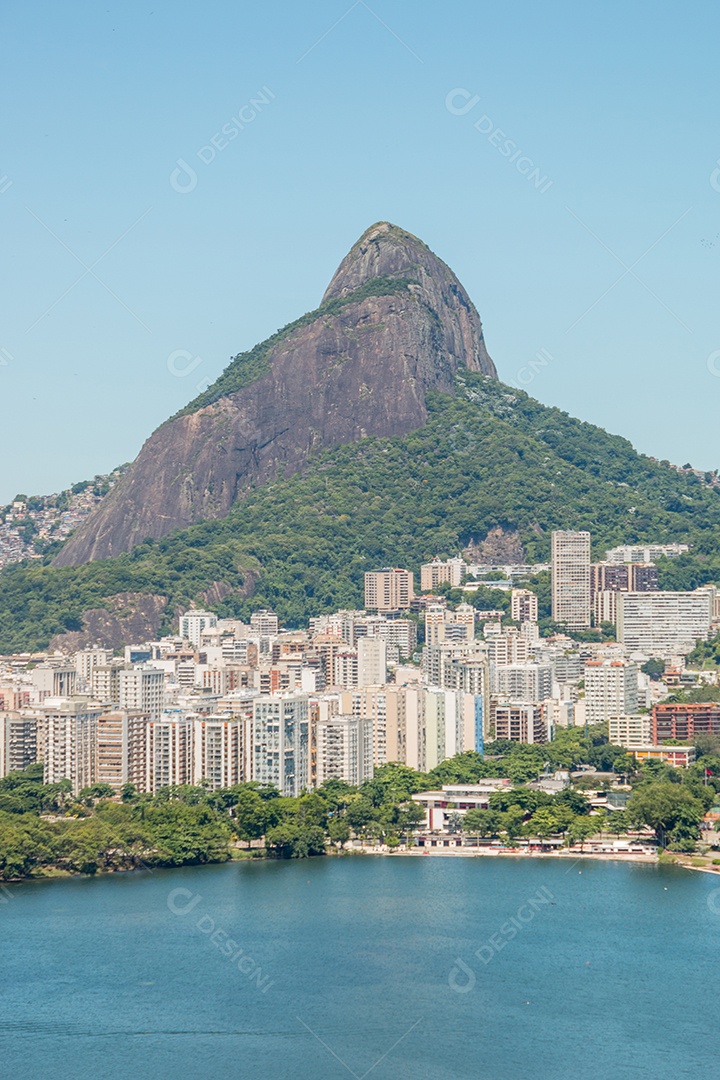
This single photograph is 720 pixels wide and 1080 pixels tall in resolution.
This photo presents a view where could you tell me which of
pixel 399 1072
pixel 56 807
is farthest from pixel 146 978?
pixel 56 807

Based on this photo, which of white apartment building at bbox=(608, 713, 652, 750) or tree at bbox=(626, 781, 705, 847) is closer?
tree at bbox=(626, 781, 705, 847)

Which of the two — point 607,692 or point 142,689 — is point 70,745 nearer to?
point 142,689

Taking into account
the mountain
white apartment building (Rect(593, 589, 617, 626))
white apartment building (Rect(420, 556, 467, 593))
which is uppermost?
the mountain

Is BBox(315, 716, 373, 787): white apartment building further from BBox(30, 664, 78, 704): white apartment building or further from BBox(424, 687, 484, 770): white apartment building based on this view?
BBox(30, 664, 78, 704): white apartment building

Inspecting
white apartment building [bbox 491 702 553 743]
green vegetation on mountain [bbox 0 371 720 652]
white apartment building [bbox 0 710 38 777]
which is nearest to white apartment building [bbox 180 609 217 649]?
green vegetation on mountain [bbox 0 371 720 652]

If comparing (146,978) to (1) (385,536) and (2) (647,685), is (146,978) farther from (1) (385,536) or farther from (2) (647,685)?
(1) (385,536)

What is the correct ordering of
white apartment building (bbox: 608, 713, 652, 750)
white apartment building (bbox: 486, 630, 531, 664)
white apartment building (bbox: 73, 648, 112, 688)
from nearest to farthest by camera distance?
white apartment building (bbox: 608, 713, 652, 750) → white apartment building (bbox: 73, 648, 112, 688) → white apartment building (bbox: 486, 630, 531, 664)

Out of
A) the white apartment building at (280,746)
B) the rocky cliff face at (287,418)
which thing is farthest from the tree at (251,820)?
the rocky cliff face at (287,418)
